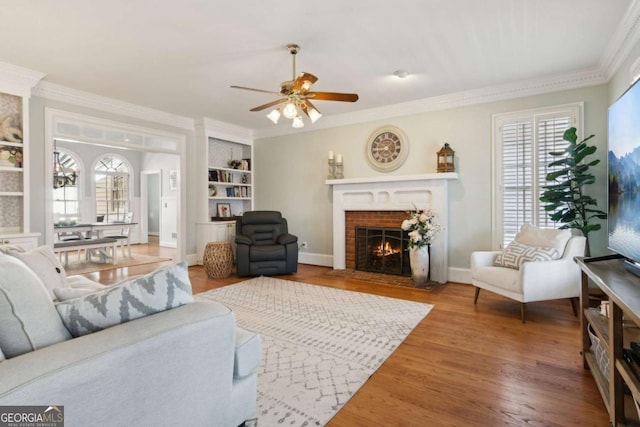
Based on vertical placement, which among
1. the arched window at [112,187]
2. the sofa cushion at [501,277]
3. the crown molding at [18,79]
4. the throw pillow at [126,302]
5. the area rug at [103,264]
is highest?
the crown molding at [18,79]

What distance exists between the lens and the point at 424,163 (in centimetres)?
472

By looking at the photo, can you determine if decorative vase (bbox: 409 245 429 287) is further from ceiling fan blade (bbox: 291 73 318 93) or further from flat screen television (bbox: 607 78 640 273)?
ceiling fan blade (bbox: 291 73 318 93)

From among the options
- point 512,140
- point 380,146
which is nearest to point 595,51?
point 512,140

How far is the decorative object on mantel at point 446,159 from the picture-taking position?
4.38 metres

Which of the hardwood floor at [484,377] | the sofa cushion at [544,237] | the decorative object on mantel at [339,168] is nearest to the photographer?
the hardwood floor at [484,377]

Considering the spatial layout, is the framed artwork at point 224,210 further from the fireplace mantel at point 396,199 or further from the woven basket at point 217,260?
the fireplace mantel at point 396,199

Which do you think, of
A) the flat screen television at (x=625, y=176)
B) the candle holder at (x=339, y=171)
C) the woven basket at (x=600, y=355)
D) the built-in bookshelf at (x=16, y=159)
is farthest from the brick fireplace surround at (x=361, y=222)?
the built-in bookshelf at (x=16, y=159)

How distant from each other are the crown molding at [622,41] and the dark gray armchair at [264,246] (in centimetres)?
431

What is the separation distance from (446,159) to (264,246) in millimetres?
2985

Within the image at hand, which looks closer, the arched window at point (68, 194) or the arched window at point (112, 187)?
the arched window at point (68, 194)

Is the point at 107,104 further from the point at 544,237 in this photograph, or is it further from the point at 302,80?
the point at 544,237

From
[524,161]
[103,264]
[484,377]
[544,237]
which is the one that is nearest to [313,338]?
[484,377]

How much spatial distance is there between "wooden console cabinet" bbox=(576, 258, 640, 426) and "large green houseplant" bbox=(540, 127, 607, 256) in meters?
1.69

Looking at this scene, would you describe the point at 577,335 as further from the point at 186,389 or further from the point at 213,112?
the point at 213,112
